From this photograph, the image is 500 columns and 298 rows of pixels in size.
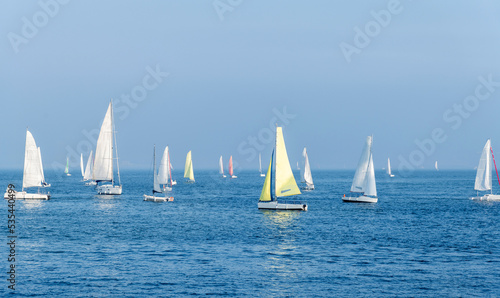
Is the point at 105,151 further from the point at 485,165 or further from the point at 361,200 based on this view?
the point at 485,165

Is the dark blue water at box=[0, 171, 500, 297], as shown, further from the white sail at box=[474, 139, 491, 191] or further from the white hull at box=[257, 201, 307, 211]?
the white sail at box=[474, 139, 491, 191]

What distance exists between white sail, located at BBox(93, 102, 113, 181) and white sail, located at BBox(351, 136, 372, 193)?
4694 centimetres

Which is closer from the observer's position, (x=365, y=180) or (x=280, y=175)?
(x=280, y=175)

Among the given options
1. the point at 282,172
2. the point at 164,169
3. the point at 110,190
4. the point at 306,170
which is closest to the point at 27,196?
the point at 110,190

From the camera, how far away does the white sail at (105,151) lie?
4419 inches

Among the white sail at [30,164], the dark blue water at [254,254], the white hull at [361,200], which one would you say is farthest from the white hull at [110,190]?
the white hull at [361,200]

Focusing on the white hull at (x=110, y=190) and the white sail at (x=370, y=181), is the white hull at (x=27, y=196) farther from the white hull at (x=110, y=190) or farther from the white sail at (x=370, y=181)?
the white sail at (x=370, y=181)

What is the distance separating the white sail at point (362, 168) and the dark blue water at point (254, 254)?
16.2 m

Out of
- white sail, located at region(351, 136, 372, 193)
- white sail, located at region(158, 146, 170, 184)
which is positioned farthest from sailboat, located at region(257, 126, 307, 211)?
white sail, located at region(158, 146, 170, 184)

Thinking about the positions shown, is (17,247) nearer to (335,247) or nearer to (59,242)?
(59,242)

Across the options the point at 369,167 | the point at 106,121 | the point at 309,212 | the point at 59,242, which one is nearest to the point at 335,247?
the point at 59,242

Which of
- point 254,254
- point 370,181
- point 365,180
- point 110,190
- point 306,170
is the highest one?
→ point 306,170

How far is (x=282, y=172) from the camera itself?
260ft

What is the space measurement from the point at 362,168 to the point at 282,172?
26077 mm
